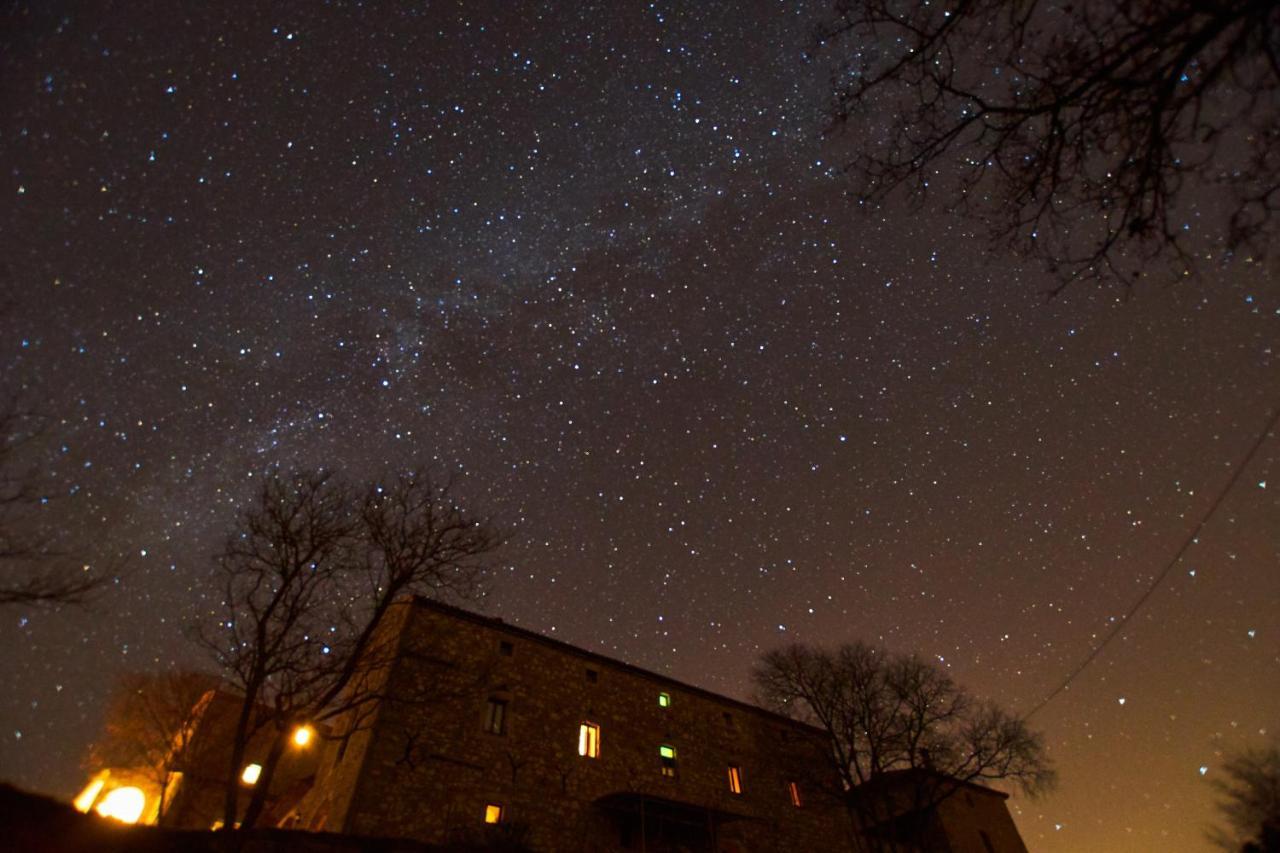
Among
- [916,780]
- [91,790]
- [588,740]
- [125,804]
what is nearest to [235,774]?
[125,804]

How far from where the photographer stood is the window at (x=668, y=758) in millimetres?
21141

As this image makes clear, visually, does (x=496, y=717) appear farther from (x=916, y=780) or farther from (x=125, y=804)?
(x=916, y=780)

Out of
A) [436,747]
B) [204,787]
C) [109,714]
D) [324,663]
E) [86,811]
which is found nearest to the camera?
[86,811]

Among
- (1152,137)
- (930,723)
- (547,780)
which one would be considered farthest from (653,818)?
(1152,137)

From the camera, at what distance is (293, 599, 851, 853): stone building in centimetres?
1570

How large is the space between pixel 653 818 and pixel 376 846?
9.52 m

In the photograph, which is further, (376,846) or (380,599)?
(380,599)

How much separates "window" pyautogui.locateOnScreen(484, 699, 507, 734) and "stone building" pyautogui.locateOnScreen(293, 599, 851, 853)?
0.16 ft

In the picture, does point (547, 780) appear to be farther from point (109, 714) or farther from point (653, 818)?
point (109, 714)

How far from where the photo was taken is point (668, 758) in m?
21.5

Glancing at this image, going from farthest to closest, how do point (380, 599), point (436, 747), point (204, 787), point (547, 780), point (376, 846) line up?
point (204, 787) < point (547, 780) < point (436, 747) < point (380, 599) < point (376, 846)

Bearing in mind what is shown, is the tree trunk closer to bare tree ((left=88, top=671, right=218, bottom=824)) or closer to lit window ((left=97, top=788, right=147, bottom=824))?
lit window ((left=97, top=788, right=147, bottom=824))

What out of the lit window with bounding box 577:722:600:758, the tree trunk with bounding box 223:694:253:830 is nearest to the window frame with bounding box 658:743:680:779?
the lit window with bounding box 577:722:600:758

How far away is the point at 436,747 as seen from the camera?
16.5 m
